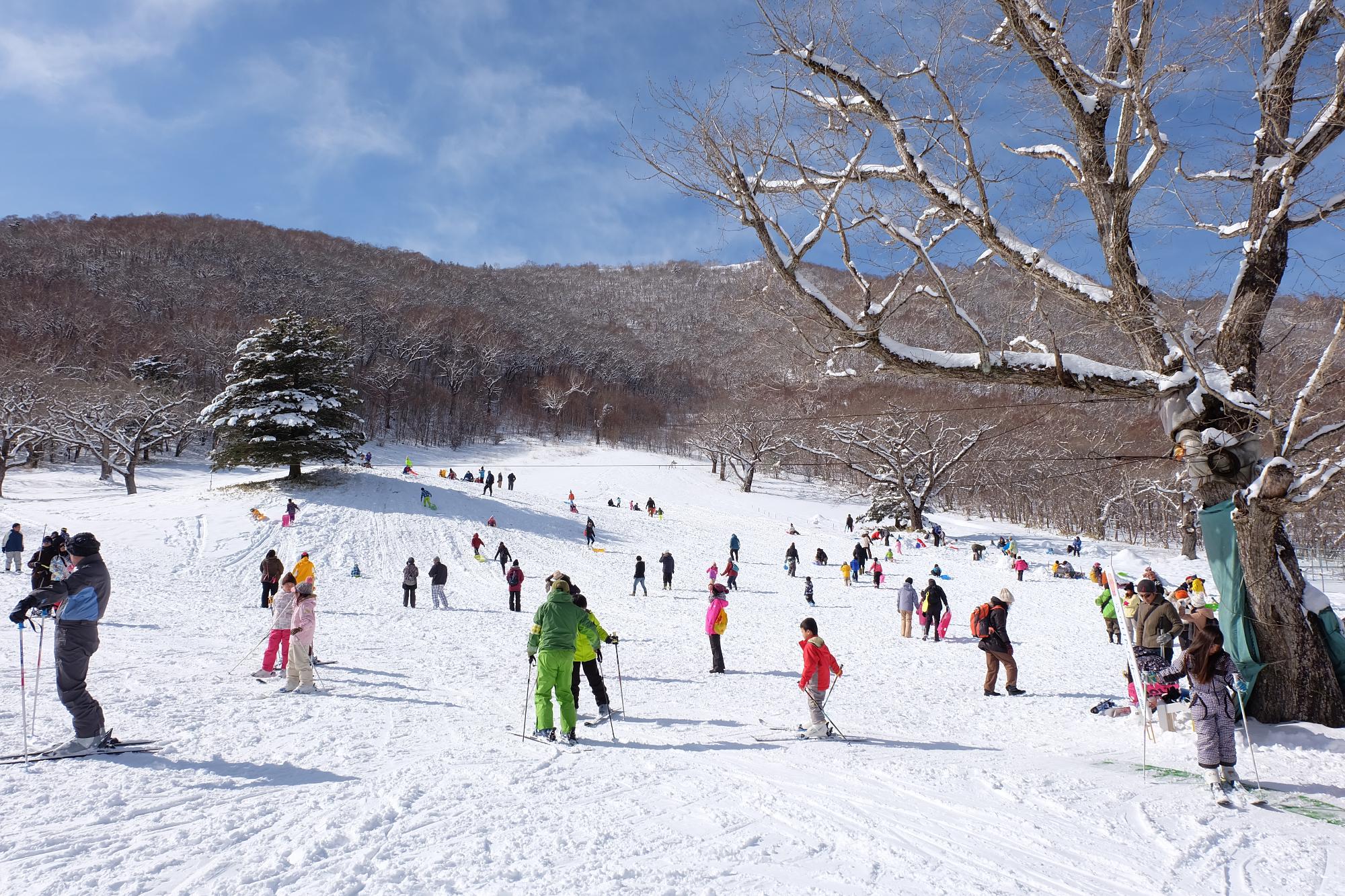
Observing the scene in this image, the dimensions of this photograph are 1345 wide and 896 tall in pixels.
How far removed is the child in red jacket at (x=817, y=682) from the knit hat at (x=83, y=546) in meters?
5.78

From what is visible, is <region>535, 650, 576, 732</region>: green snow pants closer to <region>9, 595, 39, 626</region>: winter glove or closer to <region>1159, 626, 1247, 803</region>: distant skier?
<region>9, 595, 39, 626</region>: winter glove

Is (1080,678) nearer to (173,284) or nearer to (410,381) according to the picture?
(410,381)

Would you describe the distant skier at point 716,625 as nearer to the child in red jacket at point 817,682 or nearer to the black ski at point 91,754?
the child in red jacket at point 817,682

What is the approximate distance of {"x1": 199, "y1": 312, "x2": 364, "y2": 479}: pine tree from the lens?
99.8 feet

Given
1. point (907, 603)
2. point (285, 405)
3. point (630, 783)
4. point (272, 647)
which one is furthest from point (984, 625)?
point (285, 405)

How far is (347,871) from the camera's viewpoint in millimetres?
3350

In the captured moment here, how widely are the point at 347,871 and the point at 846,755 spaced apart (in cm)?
400

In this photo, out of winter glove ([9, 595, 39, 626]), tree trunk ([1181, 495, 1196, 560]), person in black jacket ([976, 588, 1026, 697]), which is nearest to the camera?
winter glove ([9, 595, 39, 626])

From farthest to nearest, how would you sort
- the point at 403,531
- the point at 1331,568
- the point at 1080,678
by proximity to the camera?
1. the point at 1331,568
2. the point at 403,531
3. the point at 1080,678

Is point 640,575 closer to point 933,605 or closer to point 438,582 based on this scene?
point 438,582

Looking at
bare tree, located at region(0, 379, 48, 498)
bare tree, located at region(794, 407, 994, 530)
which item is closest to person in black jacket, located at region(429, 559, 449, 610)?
bare tree, located at region(794, 407, 994, 530)

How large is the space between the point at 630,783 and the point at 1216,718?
4413mm

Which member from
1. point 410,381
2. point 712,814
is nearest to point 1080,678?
point 712,814

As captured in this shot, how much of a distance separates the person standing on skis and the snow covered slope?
374 millimetres
